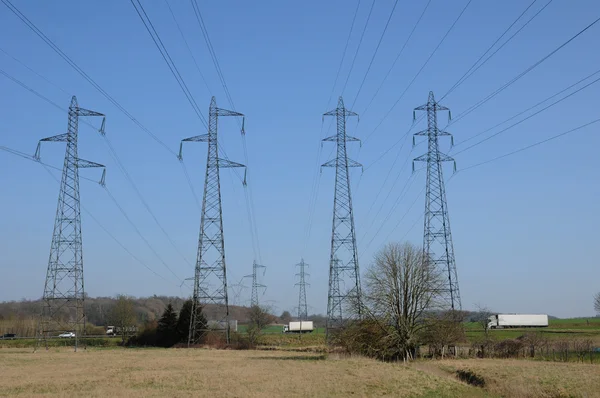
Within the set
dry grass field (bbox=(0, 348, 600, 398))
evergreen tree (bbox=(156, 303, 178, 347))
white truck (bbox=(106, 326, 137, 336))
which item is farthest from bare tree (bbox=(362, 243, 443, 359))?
white truck (bbox=(106, 326, 137, 336))

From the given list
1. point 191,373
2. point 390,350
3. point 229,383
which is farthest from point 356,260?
point 229,383

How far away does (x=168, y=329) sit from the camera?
86000 millimetres

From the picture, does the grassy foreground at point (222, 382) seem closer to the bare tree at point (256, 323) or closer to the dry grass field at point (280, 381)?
the dry grass field at point (280, 381)

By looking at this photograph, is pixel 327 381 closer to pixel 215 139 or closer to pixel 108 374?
pixel 108 374

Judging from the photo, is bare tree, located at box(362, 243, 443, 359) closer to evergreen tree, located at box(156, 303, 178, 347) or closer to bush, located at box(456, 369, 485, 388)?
bush, located at box(456, 369, 485, 388)

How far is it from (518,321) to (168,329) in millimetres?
84492

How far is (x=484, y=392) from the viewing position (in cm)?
3291

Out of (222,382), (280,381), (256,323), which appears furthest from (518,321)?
(222,382)

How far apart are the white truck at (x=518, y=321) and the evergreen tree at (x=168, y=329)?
255 ft

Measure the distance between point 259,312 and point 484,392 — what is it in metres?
76.9

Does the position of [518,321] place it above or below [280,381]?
above

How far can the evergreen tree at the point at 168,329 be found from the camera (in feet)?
279

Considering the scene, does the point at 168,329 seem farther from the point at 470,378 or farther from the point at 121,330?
the point at 470,378

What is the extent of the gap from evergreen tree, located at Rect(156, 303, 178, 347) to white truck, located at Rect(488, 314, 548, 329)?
77.6 metres
